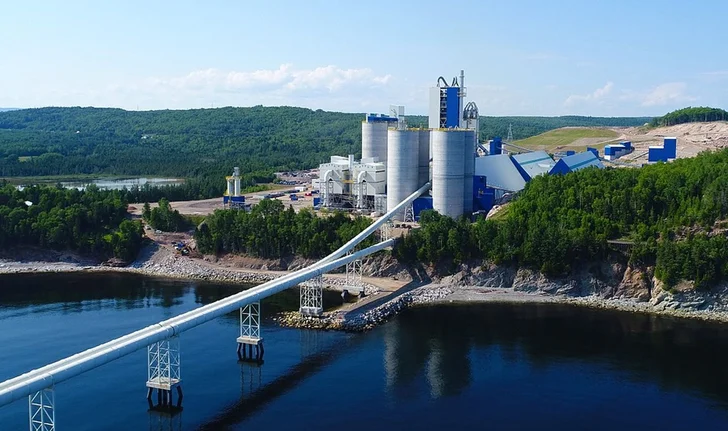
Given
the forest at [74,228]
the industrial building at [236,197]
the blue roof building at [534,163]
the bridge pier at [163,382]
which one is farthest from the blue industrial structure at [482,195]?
the bridge pier at [163,382]

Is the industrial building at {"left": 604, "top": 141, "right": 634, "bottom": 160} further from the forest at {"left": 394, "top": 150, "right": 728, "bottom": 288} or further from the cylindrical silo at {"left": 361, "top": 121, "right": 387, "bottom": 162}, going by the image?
the forest at {"left": 394, "top": 150, "right": 728, "bottom": 288}

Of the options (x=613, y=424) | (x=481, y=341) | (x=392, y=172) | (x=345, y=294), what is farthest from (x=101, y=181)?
(x=613, y=424)

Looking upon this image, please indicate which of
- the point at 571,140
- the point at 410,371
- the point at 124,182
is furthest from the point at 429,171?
the point at 571,140

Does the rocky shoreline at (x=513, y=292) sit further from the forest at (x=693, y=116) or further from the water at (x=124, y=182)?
the forest at (x=693, y=116)

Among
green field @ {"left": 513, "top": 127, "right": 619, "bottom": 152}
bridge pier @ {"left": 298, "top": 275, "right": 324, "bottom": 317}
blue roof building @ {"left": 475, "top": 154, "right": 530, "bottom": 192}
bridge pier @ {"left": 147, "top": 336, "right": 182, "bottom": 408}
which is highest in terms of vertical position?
green field @ {"left": 513, "top": 127, "right": 619, "bottom": 152}

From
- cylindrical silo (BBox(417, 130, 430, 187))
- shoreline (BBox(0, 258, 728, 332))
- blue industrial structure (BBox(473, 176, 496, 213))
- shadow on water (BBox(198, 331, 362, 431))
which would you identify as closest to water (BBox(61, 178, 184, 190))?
shoreline (BBox(0, 258, 728, 332))
